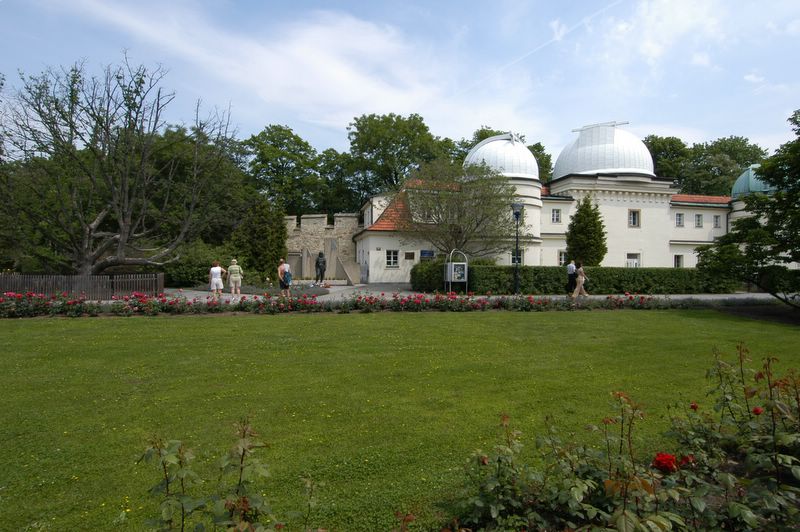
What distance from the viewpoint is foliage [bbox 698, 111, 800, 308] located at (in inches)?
605

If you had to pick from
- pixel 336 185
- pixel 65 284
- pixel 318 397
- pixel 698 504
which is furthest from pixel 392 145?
pixel 698 504

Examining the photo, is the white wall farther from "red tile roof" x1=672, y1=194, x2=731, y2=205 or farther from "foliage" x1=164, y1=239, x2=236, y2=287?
"red tile roof" x1=672, y1=194, x2=731, y2=205

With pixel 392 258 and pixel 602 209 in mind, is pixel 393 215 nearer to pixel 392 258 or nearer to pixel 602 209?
pixel 392 258

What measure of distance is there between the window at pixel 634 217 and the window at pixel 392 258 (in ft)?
62.6

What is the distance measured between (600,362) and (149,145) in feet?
67.0

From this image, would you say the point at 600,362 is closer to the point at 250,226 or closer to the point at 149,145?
the point at 149,145

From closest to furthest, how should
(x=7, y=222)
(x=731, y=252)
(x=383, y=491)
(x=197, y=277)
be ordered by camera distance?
(x=383, y=491)
(x=731, y=252)
(x=7, y=222)
(x=197, y=277)

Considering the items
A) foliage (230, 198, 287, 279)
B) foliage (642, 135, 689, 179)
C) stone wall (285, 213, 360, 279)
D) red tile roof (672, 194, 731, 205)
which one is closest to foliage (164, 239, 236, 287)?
foliage (230, 198, 287, 279)

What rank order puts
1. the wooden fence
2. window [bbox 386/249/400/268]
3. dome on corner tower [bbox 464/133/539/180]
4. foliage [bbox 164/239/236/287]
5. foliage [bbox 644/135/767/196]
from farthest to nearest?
foliage [bbox 644/135/767/196] < dome on corner tower [bbox 464/133/539/180] < window [bbox 386/249/400/268] < foliage [bbox 164/239/236/287] < the wooden fence

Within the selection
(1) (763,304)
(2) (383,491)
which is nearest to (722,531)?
(2) (383,491)

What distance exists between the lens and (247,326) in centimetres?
1211

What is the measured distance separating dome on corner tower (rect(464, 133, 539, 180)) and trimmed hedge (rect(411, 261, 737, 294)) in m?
12.0

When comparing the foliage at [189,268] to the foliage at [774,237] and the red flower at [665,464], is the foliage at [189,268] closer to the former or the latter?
the foliage at [774,237]

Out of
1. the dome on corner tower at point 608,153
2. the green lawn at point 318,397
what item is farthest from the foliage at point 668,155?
the green lawn at point 318,397
